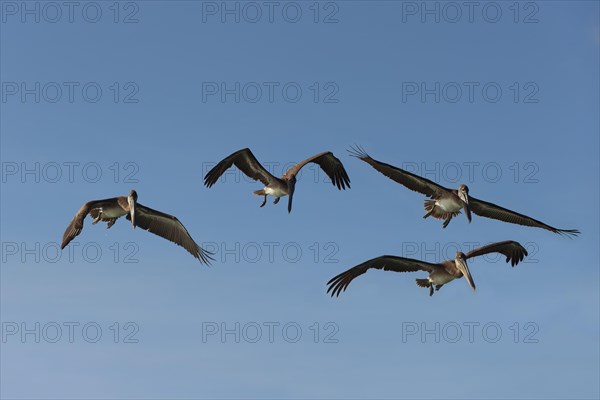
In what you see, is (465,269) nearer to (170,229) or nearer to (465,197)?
(465,197)

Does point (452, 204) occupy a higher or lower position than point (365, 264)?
higher

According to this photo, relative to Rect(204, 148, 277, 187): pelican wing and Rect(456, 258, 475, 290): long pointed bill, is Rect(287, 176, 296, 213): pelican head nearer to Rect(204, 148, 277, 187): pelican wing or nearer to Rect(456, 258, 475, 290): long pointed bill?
Rect(204, 148, 277, 187): pelican wing

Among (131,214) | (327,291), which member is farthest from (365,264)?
(131,214)

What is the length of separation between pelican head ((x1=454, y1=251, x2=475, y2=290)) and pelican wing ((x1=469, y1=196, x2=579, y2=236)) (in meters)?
2.78

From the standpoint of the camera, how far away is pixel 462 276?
31.3 m

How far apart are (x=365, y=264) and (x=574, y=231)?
8282 millimetres

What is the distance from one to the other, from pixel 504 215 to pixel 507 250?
1.99 meters

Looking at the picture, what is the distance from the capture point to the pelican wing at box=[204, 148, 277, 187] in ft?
104

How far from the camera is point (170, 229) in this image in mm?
32750

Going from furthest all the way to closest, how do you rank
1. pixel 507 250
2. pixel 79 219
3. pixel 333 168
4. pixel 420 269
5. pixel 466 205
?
pixel 333 168
pixel 507 250
pixel 466 205
pixel 420 269
pixel 79 219

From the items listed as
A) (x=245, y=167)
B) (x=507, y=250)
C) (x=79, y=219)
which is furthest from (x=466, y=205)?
(x=79, y=219)

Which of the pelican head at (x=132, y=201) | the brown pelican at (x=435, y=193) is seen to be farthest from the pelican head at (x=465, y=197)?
the pelican head at (x=132, y=201)

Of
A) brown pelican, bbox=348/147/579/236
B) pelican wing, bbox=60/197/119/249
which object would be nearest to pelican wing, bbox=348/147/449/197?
brown pelican, bbox=348/147/579/236

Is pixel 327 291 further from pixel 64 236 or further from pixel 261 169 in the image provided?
pixel 64 236
